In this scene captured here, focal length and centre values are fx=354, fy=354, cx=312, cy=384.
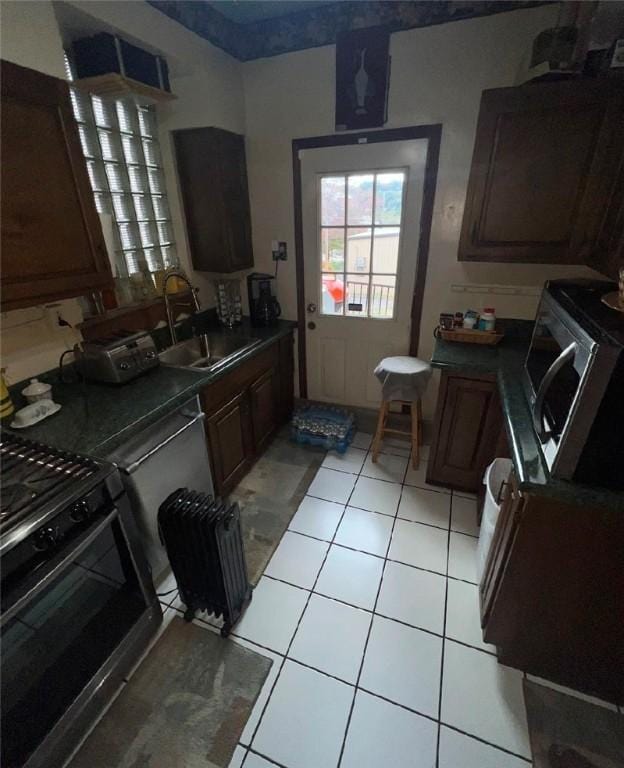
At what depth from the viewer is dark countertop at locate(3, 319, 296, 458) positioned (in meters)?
1.32

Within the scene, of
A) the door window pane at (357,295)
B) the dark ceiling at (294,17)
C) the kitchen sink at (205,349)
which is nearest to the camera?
the dark ceiling at (294,17)

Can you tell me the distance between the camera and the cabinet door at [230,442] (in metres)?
1.96

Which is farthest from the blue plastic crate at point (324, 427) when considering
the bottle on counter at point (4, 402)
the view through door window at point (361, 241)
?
the bottle on counter at point (4, 402)

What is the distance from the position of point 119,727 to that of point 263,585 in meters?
0.68

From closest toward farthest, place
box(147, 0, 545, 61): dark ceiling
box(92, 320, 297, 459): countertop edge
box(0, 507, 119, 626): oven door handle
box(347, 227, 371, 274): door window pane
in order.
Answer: box(0, 507, 119, 626): oven door handle, box(92, 320, 297, 459): countertop edge, box(147, 0, 545, 61): dark ceiling, box(347, 227, 371, 274): door window pane

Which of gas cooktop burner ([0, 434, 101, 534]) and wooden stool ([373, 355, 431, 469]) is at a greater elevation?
gas cooktop burner ([0, 434, 101, 534])

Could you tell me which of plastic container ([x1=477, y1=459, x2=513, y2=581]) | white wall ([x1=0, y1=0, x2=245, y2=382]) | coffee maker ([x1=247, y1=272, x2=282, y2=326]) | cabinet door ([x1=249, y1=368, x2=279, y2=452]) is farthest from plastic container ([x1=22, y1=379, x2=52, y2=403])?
plastic container ([x1=477, y1=459, x2=513, y2=581])

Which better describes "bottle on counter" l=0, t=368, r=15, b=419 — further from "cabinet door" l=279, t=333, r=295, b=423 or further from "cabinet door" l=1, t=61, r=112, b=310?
"cabinet door" l=279, t=333, r=295, b=423

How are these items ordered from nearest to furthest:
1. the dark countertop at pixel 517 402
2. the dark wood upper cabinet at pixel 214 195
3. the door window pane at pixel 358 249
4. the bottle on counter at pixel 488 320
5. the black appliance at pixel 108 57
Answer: the dark countertop at pixel 517 402 < the black appliance at pixel 108 57 < the bottle on counter at pixel 488 320 < the dark wood upper cabinet at pixel 214 195 < the door window pane at pixel 358 249

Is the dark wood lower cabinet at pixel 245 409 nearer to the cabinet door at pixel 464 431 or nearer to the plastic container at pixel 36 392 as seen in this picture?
the plastic container at pixel 36 392

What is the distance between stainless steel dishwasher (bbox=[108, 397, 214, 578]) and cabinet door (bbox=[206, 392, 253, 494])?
0.52 feet

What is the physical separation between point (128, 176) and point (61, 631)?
218 centimetres

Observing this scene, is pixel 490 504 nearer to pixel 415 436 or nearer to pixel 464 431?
pixel 464 431

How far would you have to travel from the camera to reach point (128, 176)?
2.02 metres
